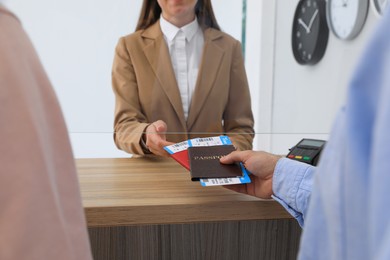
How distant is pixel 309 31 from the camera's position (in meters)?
1.06

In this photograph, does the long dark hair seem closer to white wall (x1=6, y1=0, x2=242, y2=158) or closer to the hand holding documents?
white wall (x1=6, y1=0, x2=242, y2=158)

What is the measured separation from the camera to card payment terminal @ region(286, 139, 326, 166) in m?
0.86

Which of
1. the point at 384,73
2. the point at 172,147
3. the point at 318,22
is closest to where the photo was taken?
the point at 384,73

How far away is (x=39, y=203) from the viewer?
1.06 ft

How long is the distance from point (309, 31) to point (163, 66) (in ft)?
1.32

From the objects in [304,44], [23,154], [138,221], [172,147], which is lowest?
[138,221]

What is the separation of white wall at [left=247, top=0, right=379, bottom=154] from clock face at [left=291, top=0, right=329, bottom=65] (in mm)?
16

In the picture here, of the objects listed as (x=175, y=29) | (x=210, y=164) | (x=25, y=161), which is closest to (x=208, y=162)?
(x=210, y=164)

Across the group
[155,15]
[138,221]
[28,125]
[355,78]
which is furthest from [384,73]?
[155,15]

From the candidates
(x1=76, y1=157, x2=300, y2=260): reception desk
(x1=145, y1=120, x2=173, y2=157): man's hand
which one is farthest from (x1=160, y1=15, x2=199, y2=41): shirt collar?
(x1=76, y1=157, x2=300, y2=260): reception desk

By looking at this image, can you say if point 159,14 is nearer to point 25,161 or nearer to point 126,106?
point 126,106

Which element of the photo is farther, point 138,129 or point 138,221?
point 138,129

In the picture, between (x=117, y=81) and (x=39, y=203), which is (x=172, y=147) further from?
(x=39, y=203)

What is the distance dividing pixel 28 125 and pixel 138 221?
1.43 feet
